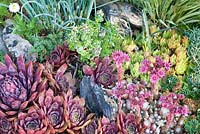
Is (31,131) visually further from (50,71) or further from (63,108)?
(50,71)

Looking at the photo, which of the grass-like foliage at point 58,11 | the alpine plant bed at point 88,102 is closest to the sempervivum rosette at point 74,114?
the alpine plant bed at point 88,102

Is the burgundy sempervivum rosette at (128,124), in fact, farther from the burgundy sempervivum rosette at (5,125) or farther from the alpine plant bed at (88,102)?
the burgundy sempervivum rosette at (5,125)

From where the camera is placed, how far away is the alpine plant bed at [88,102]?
1.75m

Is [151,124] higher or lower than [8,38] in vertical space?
lower

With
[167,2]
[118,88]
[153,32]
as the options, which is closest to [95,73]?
[118,88]

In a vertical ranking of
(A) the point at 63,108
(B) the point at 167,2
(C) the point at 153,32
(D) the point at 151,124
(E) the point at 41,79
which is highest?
(B) the point at 167,2

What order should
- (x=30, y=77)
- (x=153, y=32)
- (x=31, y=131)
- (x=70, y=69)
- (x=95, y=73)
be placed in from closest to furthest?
(x=31, y=131), (x=30, y=77), (x=95, y=73), (x=70, y=69), (x=153, y=32)

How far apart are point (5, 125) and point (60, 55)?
474 millimetres

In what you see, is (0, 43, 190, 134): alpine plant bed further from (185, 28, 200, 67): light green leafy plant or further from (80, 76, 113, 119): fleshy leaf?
(185, 28, 200, 67): light green leafy plant

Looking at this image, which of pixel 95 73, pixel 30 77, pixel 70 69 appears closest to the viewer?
pixel 30 77

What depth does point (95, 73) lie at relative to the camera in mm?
1934

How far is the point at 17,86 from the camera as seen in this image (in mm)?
1775

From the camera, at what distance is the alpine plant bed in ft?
5.74

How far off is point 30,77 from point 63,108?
0.64 feet
